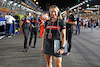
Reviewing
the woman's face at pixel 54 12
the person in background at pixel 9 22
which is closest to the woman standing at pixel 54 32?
the woman's face at pixel 54 12

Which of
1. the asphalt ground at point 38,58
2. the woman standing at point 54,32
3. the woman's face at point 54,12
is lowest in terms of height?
the asphalt ground at point 38,58

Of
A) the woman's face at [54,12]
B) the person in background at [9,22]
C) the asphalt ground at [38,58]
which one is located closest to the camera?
the woman's face at [54,12]

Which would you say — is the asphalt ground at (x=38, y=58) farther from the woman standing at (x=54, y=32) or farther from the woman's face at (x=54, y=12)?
the woman's face at (x=54, y=12)

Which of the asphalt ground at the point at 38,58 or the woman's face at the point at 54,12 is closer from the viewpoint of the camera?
the woman's face at the point at 54,12

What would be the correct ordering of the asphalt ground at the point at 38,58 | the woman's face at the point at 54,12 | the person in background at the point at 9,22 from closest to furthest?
the woman's face at the point at 54,12 → the asphalt ground at the point at 38,58 → the person in background at the point at 9,22

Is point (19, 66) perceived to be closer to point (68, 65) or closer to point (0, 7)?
point (68, 65)

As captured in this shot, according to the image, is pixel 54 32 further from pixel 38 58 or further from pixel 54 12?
pixel 38 58

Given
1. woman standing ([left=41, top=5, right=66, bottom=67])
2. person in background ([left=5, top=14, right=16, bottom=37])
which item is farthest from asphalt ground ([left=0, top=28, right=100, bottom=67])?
person in background ([left=5, top=14, right=16, bottom=37])

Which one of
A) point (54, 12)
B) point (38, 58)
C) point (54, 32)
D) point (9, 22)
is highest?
point (9, 22)

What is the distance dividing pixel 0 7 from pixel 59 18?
1484cm

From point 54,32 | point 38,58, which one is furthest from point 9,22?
point 54,32

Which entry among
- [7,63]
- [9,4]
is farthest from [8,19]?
[7,63]

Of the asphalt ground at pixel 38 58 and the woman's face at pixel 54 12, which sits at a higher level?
the woman's face at pixel 54 12

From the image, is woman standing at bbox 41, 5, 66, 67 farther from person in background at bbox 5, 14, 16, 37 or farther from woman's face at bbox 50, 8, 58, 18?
person in background at bbox 5, 14, 16, 37
